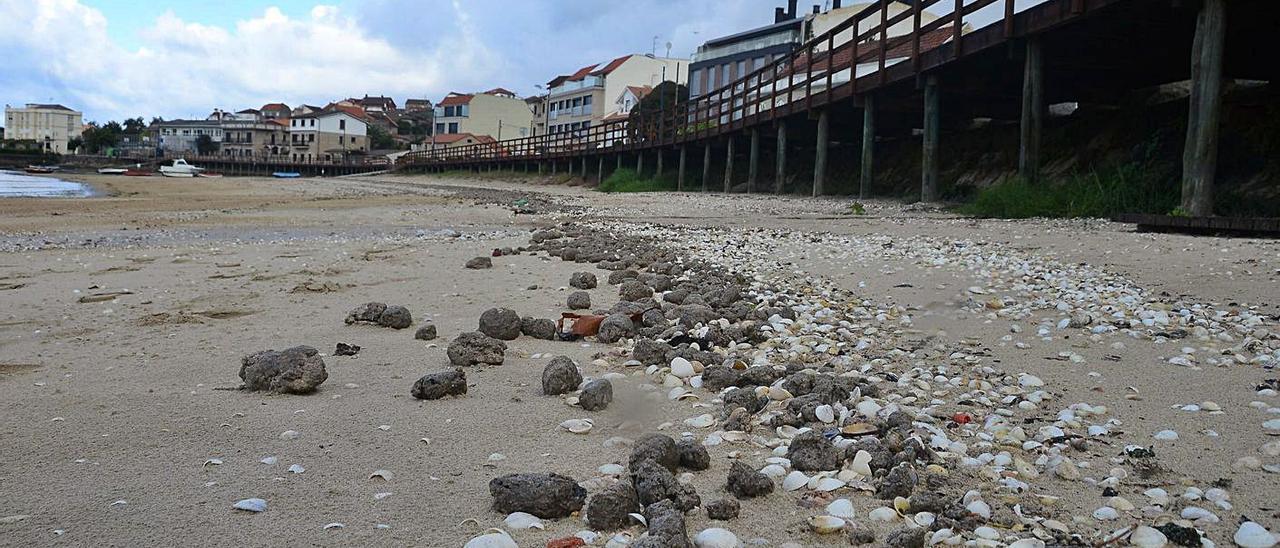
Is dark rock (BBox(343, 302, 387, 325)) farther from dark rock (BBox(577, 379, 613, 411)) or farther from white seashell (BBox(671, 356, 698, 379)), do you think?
dark rock (BBox(577, 379, 613, 411))

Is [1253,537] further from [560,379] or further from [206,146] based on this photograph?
[206,146]

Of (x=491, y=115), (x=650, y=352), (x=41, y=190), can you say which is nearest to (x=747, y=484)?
(x=650, y=352)

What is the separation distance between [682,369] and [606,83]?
71.4m

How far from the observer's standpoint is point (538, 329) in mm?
4691

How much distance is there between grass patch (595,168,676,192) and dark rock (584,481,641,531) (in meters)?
25.9

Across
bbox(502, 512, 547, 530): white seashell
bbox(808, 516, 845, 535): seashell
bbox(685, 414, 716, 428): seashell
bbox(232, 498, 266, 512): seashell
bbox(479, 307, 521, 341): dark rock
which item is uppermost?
bbox(479, 307, 521, 341): dark rock

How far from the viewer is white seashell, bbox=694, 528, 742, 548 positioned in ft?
7.17

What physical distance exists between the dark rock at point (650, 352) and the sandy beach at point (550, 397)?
4.2 inches

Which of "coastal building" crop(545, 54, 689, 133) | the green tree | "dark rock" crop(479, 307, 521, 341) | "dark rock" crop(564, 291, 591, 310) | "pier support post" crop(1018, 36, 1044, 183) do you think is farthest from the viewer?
the green tree

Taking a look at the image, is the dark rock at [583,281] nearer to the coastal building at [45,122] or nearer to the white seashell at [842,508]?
the white seashell at [842,508]

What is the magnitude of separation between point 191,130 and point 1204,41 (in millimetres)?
127666

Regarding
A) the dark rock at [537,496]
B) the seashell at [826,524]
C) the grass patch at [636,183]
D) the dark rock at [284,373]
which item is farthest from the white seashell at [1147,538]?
the grass patch at [636,183]

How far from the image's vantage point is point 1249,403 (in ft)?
10.1

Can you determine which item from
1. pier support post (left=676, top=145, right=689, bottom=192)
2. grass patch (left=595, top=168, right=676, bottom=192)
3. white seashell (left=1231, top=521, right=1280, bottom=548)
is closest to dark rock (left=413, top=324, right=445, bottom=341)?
white seashell (left=1231, top=521, right=1280, bottom=548)
